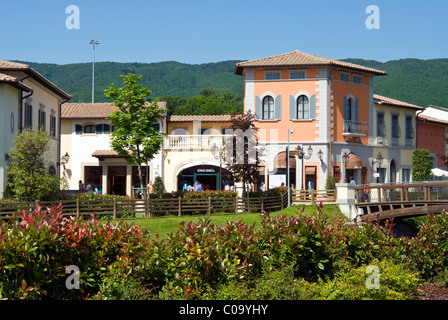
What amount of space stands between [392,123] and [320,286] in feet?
124

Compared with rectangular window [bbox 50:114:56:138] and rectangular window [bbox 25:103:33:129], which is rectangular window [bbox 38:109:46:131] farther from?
rectangular window [bbox 50:114:56:138]

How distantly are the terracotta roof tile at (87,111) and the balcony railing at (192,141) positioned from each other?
3962mm

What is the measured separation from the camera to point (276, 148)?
138 feet

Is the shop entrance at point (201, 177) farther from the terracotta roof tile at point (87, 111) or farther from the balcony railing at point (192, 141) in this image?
the terracotta roof tile at point (87, 111)

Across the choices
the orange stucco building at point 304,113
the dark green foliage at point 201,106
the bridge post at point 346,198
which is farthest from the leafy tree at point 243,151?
the dark green foliage at point 201,106

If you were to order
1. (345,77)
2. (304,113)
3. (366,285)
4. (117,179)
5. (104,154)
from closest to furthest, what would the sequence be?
(366,285), (304,113), (345,77), (104,154), (117,179)

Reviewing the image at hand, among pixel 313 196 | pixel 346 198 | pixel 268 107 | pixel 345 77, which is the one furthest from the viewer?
pixel 345 77

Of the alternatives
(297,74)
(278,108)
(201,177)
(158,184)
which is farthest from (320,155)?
(158,184)

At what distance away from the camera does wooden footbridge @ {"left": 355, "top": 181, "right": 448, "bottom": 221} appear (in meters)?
29.3

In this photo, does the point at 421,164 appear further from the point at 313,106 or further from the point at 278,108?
the point at 278,108

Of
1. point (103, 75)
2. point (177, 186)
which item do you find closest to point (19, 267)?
point (177, 186)

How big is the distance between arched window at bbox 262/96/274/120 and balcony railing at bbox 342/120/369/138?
5.07 metres

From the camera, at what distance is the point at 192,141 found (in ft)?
149

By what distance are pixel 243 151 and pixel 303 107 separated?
10072 millimetres
